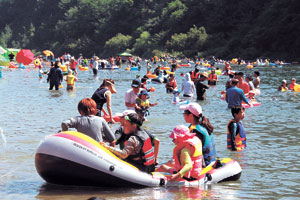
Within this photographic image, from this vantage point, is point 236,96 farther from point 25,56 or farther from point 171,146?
point 25,56

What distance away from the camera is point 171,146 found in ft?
40.3

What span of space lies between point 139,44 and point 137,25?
55.0ft

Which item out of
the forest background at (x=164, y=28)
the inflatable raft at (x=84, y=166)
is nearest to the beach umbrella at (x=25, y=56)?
the forest background at (x=164, y=28)

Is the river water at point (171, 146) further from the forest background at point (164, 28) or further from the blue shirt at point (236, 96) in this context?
the forest background at point (164, 28)

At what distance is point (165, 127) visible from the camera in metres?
15.3

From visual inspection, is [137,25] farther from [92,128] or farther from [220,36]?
[92,128]

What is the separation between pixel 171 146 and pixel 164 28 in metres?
98.4

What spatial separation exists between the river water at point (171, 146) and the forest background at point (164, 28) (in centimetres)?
4924

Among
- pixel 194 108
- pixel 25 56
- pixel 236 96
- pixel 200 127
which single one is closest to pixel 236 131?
pixel 200 127

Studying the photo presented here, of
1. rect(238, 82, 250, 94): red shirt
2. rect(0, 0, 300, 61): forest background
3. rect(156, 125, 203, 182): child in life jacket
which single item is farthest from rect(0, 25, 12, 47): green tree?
rect(156, 125, 203, 182): child in life jacket

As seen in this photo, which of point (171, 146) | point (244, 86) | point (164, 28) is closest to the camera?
point (171, 146)

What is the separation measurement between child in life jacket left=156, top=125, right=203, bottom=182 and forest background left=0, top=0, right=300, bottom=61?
6072 cm

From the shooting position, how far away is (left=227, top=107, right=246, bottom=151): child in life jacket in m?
10.8

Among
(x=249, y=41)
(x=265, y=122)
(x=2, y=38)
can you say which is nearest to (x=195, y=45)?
(x=249, y=41)
